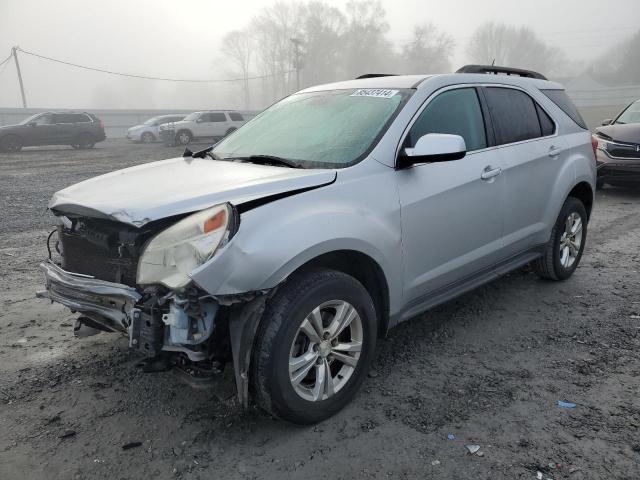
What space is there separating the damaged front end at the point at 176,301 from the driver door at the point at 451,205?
3.69ft

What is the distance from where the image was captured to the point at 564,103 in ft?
15.5

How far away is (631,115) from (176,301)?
1026 cm

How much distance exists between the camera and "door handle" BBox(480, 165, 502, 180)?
3566mm

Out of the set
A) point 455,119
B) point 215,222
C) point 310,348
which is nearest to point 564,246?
point 455,119

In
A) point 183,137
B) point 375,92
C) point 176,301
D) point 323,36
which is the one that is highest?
point 323,36

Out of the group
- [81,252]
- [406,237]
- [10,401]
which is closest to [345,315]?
[406,237]

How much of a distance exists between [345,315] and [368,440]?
→ 0.63 meters

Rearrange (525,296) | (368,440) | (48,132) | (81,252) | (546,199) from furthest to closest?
(48,132) → (525,296) → (546,199) → (81,252) → (368,440)

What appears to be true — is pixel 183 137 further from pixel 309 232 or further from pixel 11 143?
pixel 309 232

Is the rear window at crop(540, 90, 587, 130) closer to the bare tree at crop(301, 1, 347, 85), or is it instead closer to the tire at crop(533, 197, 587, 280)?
the tire at crop(533, 197, 587, 280)

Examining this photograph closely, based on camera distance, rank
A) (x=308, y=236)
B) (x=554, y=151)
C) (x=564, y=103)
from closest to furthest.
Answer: (x=308, y=236), (x=554, y=151), (x=564, y=103)

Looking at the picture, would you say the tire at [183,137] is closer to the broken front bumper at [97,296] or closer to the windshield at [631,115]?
the windshield at [631,115]

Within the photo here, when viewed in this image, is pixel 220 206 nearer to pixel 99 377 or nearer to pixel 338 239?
pixel 338 239

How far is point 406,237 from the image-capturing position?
3.03 meters
